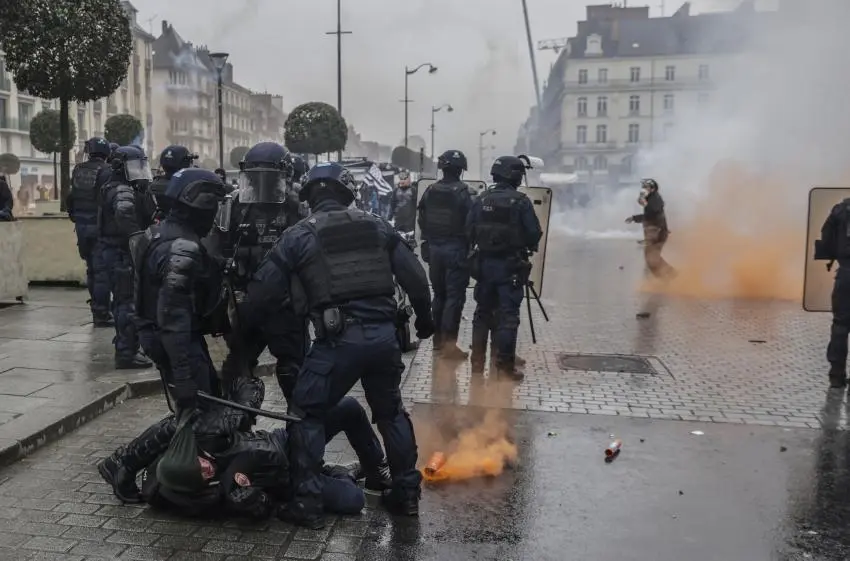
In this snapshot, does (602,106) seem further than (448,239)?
Yes

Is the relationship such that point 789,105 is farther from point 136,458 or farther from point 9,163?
point 9,163

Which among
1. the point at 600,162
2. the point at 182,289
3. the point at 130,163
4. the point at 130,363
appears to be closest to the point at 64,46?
the point at 130,163

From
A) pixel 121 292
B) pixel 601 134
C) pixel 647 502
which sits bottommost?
Answer: pixel 647 502

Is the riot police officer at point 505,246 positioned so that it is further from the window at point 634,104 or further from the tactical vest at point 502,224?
the window at point 634,104

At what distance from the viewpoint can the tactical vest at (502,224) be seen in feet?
22.1

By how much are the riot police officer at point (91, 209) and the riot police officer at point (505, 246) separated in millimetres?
3828

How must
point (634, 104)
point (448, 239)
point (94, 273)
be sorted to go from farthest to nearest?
point (634, 104)
point (94, 273)
point (448, 239)

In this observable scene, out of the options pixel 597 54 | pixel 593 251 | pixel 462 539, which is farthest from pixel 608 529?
pixel 597 54

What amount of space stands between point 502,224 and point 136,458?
3.70 m

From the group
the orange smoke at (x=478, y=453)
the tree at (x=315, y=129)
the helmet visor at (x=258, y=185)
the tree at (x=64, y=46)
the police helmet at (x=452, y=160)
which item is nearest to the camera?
the orange smoke at (x=478, y=453)

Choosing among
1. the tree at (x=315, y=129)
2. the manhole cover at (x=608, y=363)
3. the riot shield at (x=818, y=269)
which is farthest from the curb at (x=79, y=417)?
the tree at (x=315, y=129)

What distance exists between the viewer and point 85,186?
8.16m

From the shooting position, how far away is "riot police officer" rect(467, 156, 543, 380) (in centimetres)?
674

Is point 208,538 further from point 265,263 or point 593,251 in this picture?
point 593,251
